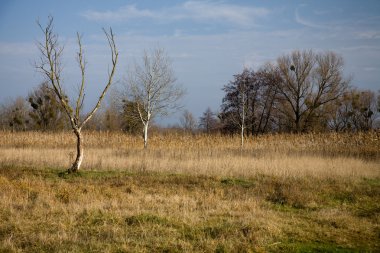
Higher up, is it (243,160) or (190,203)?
(243,160)

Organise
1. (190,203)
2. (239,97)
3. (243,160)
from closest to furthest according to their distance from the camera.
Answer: (190,203)
(243,160)
(239,97)

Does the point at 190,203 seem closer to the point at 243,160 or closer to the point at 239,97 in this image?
the point at 243,160

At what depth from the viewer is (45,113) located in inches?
1614

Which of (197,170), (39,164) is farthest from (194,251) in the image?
(39,164)

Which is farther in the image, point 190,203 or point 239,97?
point 239,97

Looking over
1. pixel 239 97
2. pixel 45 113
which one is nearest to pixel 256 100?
pixel 239 97

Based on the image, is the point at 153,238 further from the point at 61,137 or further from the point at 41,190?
the point at 61,137

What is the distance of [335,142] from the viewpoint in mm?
24875

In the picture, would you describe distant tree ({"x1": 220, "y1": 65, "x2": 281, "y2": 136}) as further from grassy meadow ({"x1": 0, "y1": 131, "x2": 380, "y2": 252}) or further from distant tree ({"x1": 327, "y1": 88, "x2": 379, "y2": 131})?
grassy meadow ({"x1": 0, "y1": 131, "x2": 380, "y2": 252})

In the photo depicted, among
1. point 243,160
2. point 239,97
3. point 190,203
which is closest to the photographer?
point 190,203

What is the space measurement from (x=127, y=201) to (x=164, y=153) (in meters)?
9.49

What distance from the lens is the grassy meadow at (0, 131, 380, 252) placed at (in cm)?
666

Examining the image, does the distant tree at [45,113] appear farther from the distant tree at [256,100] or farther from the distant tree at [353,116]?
the distant tree at [353,116]

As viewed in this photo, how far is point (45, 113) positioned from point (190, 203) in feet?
117
